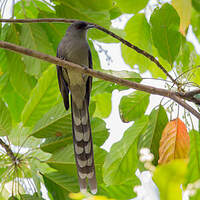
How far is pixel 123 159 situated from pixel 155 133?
36 centimetres

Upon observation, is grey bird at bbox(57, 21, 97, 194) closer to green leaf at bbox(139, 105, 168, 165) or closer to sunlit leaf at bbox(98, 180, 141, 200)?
sunlit leaf at bbox(98, 180, 141, 200)

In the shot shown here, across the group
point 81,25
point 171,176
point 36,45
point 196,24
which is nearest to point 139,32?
point 81,25

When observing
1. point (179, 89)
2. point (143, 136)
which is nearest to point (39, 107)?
point (143, 136)

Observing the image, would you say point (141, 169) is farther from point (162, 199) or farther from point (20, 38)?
point (162, 199)

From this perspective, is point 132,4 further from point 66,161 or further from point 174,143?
point 66,161

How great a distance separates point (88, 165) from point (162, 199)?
6.82ft

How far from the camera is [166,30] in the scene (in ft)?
8.27

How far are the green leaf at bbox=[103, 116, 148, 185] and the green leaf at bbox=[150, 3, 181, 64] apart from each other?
0.65 metres

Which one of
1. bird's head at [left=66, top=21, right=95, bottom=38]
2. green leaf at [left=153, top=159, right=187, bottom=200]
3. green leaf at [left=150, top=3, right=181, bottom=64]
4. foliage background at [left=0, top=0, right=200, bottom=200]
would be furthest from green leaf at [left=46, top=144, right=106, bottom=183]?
green leaf at [left=153, top=159, right=187, bottom=200]

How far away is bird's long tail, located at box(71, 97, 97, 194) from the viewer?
266 centimetres

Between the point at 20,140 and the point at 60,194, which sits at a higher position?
the point at 20,140

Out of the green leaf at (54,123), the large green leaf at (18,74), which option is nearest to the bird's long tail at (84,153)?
the green leaf at (54,123)

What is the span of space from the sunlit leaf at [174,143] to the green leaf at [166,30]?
642mm

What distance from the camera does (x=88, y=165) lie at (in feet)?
8.84
